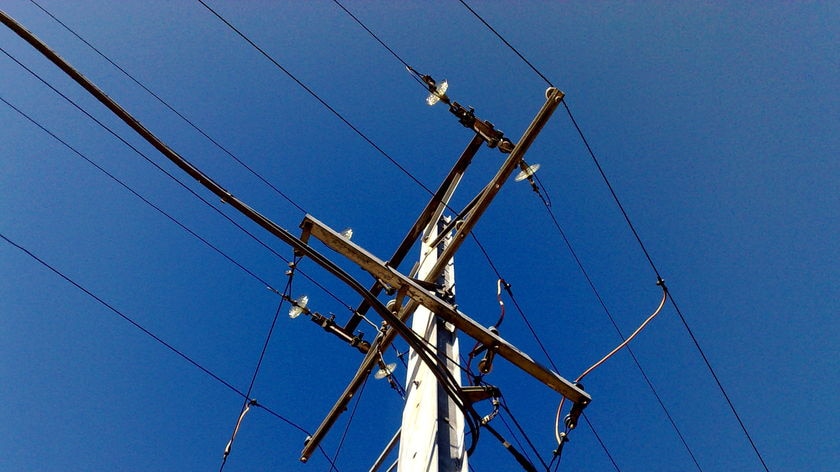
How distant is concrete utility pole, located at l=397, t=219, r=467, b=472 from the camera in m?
3.98

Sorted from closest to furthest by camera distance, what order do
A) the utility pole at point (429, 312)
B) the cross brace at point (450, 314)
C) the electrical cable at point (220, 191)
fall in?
1. the electrical cable at point (220, 191)
2. the utility pole at point (429, 312)
3. the cross brace at point (450, 314)

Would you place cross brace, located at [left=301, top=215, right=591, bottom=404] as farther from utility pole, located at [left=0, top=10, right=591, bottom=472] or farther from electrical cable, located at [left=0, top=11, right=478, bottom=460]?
electrical cable, located at [left=0, top=11, right=478, bottom=460]

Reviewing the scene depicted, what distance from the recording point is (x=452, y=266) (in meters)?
6.43

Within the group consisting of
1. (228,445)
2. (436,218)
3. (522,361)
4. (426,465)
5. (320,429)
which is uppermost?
(436,218)

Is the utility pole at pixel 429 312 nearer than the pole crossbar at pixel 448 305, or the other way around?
the utility pole at pixel 429 312

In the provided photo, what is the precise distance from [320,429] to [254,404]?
2.38 ft

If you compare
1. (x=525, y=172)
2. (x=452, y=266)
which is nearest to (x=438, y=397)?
(x=452, y=266)

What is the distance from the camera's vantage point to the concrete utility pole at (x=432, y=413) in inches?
157

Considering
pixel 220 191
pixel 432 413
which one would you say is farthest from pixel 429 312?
Result: pixel 220 191

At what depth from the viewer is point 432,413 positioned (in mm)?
4312

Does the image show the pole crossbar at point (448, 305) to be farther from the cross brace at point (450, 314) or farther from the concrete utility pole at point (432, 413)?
the concrete utility pole at point (432, 413)

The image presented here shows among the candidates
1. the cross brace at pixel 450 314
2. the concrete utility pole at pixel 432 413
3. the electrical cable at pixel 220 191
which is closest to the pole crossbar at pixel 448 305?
the cross brace at pixel 450 314

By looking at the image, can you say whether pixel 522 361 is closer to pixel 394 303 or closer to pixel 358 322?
pixel 394 303

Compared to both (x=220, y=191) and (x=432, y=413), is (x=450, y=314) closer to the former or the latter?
(x=432, y=413)
